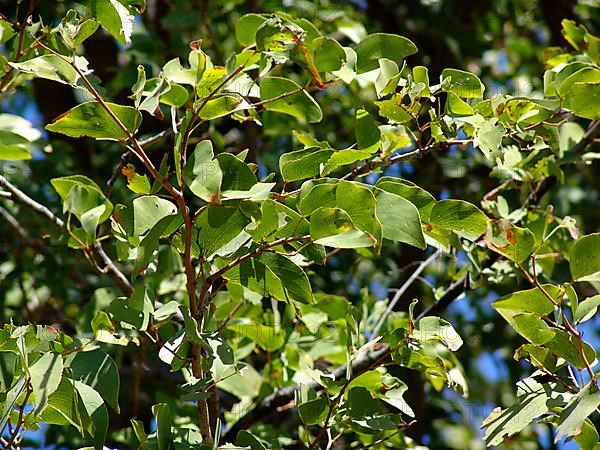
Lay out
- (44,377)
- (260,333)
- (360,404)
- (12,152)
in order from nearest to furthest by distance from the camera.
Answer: (44,377), (360,404), (12,152), (260,333)

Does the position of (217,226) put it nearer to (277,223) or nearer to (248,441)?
(277,223)

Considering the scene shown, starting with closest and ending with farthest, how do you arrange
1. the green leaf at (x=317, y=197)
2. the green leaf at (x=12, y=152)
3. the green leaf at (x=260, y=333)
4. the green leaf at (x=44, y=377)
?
1. the green leaf at (x=44, y=377)
2. the green leaf at (x=317, y=197)
3. the green leaf at (x=12, y=152)
4. the green leaf at (x=260, y=333)

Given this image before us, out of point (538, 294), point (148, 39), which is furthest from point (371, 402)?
point (148, 39)

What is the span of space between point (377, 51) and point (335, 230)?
307 mm

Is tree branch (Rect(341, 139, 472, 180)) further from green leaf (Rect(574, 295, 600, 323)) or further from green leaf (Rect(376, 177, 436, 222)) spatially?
green leaf (Rect(574, 295, 600, 323))

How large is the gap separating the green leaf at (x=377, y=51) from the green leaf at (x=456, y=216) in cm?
21

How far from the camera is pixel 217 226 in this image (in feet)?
2.98

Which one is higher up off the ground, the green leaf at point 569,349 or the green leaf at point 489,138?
the green leaf at point 489,138

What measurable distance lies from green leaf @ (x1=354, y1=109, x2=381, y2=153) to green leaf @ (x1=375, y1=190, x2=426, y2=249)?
178mm

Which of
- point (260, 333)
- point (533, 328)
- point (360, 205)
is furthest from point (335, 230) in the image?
point (260, 333)

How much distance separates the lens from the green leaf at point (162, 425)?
0.90 metres

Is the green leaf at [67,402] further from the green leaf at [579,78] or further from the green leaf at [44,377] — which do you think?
the green leaf at [579,78]

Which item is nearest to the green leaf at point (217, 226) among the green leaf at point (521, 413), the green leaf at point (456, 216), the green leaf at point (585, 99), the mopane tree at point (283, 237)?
the mopane tree at point (283, 237)

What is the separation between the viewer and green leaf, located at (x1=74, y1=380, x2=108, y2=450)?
86cm
